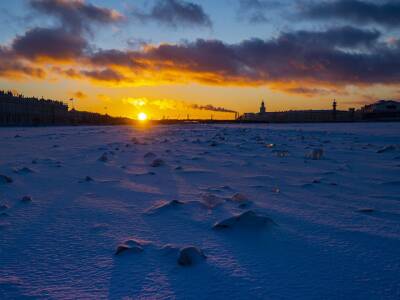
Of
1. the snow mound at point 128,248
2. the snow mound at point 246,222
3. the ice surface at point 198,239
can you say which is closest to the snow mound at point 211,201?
the ice surface at point 198,239

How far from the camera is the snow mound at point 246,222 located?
1713 mm

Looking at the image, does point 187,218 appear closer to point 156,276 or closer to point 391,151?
point 156,276

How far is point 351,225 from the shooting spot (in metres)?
1.77

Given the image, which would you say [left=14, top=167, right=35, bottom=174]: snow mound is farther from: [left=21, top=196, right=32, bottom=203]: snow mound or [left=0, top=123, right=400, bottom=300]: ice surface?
[left=21, top=196, right=32, bottom=203]: snow mound

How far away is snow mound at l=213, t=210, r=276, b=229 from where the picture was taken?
1.71 metres

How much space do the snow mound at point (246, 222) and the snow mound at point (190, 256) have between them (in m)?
0.37

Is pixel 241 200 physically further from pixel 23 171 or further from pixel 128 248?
pixel 23 171

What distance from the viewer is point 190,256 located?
1.33m

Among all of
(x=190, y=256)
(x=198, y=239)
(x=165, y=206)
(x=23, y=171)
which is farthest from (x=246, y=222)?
(x=23, y=171)

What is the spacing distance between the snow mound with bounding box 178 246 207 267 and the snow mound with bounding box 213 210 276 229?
0.37 metres

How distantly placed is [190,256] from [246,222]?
0.49 m

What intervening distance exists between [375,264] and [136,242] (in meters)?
1.01

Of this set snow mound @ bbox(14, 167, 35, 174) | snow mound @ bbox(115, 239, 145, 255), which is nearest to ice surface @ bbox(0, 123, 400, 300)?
snow mound @ bbox(115, 239, 145, 255)

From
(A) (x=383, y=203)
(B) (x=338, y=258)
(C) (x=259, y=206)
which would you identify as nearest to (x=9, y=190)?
(C) (x=259, y=206)
